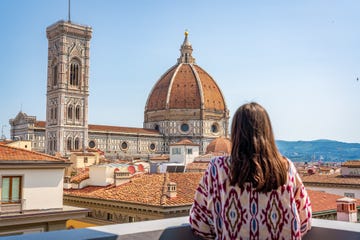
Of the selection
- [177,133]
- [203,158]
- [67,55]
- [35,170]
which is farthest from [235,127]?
[177,133]

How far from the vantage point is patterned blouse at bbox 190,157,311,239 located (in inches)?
85.8

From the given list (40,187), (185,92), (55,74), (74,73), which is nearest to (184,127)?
(185,92)

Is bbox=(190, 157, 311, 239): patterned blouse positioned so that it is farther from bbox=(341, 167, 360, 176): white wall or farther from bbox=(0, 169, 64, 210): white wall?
bbox=(341, 167, 360, 176): white wall

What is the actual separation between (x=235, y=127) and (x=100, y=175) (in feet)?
63.9

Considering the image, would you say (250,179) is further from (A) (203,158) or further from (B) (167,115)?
(B) (167,115)

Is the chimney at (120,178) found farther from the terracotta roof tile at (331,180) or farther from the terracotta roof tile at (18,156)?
the terracotta roof tile at (331,180)

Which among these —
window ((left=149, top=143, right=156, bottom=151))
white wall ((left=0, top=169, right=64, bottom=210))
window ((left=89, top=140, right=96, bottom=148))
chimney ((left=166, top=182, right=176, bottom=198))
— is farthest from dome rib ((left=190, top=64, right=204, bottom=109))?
white wall ((left=0, top=169, right=64, bottom=210))

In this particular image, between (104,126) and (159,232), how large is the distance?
3202 inches

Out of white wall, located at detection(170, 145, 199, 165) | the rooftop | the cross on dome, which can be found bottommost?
the rooftop

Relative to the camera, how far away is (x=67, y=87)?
7481cm

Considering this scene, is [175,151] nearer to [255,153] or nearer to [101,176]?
[101,176]

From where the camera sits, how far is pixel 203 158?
152 ft

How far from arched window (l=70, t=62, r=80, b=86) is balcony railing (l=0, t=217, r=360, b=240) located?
76116mm

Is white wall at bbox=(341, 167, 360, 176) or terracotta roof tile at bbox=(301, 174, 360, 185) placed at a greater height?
white wall at bbox=(341, 167, 360, 176)
